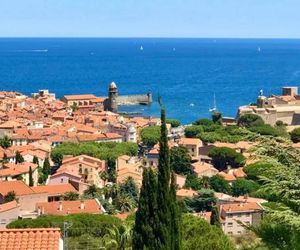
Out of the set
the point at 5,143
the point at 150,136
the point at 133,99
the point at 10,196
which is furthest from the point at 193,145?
the point at 133,99

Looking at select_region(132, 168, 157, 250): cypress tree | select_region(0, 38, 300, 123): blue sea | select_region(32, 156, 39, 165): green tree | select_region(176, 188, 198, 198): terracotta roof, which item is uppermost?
select_region(132, 168, 157, 250): cypress tree

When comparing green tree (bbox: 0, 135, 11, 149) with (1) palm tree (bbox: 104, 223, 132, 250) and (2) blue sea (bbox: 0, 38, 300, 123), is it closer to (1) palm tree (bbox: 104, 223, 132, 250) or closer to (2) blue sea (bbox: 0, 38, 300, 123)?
(2) blue sea (bbox: 0, 38, 300, 123)

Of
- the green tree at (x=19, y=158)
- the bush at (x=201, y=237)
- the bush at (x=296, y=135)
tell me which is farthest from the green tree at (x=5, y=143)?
the bush at (x=201, y=237)

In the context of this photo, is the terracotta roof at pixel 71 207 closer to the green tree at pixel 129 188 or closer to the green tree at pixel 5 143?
the green tree at pixel 129 188

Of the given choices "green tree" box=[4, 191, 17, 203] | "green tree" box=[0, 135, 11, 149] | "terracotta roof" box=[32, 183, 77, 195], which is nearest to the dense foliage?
"green tree" box=[0, 135, 11, 149]

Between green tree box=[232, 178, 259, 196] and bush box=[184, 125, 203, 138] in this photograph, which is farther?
bush box=[184, 125, 203, 138]

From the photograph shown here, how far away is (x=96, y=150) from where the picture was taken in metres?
41.7

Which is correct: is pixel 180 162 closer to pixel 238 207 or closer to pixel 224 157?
pixel 224 157

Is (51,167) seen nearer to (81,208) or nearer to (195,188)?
(195,188)

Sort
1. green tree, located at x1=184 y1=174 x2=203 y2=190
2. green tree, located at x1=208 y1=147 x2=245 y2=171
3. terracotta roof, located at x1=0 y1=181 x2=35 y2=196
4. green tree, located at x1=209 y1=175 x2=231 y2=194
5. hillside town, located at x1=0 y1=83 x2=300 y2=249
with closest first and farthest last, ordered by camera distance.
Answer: hillside town, located at x1=0 y1=83 x2=300 y2=249
terracotta roof, located at x1=0 y1=181 x2=35 y2=196
green tree, located at x1=209 y1=175 x2=231 y2=194
green tree, located at x1=184 y1=174 x2=203 y2=190
green tree, located at x1=208 y1=147 x2=245 y2=171

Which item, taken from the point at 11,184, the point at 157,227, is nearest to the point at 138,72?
the point at 11,184

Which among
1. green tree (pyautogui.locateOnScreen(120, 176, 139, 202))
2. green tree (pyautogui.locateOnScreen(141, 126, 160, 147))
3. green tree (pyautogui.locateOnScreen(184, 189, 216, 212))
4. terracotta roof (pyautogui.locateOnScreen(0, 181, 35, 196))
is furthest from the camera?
green tree (pyautogui.locateOnScreen(141, 126, 160, 147))

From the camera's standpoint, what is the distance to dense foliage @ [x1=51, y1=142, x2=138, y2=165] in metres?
40.9

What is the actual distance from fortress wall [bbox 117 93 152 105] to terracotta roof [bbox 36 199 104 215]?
52449 millimetres
